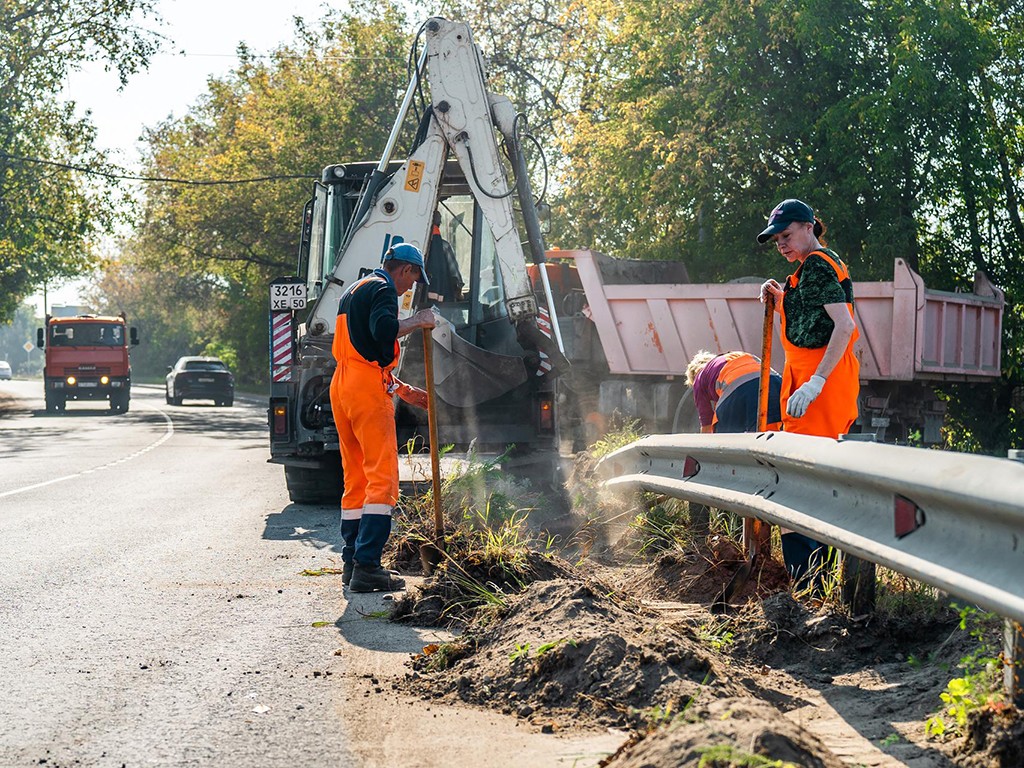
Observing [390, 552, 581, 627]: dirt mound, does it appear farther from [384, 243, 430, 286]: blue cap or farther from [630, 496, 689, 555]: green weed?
[384, 243, 430, 286]: blue cap

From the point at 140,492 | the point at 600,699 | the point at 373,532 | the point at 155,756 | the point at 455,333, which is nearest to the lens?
the point at 155,756

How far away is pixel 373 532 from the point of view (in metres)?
6.87

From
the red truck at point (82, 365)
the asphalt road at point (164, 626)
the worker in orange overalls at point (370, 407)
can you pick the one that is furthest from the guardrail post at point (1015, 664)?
the red truck at point (82, 365)

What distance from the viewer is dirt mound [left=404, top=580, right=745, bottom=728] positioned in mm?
4074

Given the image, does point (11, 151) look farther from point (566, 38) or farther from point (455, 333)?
point (455, 333)

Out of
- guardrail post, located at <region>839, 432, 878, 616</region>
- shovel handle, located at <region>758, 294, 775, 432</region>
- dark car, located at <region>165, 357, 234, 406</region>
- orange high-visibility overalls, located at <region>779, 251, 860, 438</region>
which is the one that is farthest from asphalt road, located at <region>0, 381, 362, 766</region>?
dark car, located at <region>165, 357, 234, 406</region>

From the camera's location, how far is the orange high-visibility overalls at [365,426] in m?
6.95

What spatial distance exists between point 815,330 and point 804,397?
1.45 feet

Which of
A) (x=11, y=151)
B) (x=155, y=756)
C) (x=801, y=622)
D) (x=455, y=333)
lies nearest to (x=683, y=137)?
(x=455, y=333)

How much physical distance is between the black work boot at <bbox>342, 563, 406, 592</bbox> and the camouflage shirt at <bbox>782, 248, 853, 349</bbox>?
2.52 meters

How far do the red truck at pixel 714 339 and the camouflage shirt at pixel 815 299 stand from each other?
6.59 meters

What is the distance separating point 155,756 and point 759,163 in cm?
1728

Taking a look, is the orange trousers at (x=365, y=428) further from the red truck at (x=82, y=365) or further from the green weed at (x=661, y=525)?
the red truck at (x=82, y=365)

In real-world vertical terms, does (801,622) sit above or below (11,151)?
below
